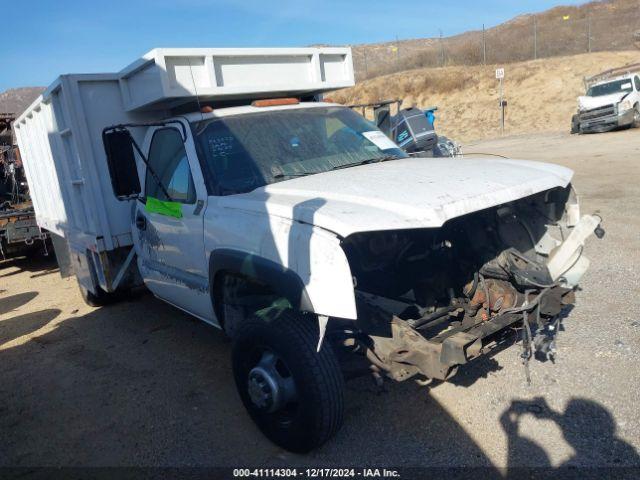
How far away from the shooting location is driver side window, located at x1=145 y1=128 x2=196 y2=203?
397cm

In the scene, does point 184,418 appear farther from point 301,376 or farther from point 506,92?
point 506,92

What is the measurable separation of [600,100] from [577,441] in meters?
19.4

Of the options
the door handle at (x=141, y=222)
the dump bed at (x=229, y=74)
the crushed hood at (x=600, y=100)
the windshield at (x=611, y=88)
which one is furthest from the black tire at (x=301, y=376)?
the windshield at (x=611, y=88)

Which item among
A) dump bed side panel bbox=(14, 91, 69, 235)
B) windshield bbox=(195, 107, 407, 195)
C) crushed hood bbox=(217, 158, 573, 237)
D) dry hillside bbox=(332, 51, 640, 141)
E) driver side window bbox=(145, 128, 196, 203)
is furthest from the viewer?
dry hillside bbox=(332, 51, 640, 141)

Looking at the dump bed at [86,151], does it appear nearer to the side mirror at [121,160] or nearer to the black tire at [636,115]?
the side mirror at [121,160]

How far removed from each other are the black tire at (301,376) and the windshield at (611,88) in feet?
66.5

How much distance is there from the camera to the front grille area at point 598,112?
18.9 metres

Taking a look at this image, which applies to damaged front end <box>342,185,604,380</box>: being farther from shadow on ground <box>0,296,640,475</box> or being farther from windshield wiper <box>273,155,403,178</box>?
windshield wiper <box>273,155,403,178</box>

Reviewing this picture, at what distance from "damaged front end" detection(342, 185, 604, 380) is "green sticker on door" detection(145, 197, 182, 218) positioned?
1430 mm

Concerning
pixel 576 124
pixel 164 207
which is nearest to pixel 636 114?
pixel 576 124

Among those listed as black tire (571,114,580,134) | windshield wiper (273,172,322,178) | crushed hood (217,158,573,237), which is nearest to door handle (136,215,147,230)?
crushed hood (217,158,573,237)

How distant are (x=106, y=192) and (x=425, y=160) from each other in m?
3.19

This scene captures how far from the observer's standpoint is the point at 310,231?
2.74 meters

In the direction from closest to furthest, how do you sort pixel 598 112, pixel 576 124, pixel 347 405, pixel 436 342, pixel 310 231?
pixel 310 231
pixel 436 342
pixel 347 405
pixel 598 112
pixel 576 124
